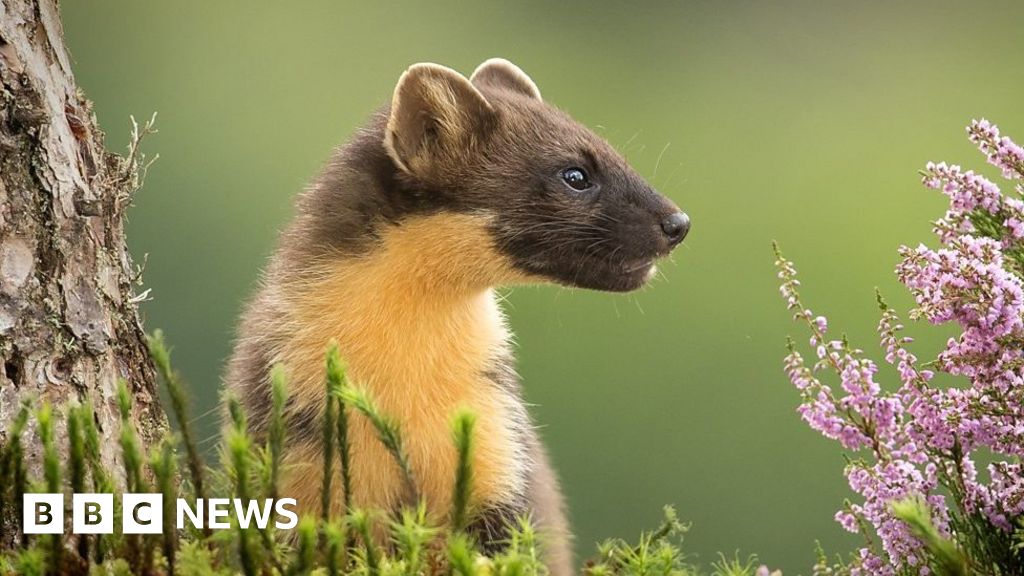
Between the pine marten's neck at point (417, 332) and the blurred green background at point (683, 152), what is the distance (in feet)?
4.02

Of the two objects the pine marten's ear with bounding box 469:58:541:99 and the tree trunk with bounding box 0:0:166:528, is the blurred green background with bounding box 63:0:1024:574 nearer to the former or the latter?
the pine marten's ear with bounding box 469:58:541:99

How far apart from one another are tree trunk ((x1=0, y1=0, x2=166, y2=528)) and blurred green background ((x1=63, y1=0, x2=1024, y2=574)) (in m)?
1.38

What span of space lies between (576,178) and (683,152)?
1613 millimetres

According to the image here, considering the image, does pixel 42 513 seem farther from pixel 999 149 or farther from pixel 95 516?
pixel 999 149

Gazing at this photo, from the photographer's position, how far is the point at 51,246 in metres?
1.83

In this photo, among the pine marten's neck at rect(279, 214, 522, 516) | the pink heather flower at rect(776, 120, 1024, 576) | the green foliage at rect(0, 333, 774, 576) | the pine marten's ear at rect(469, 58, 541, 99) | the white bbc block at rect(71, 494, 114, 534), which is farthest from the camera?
the pine marten's ear at rect(469, 58, 541, 99)

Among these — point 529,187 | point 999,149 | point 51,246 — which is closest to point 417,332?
point 529,187

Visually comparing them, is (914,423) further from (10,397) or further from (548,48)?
(548,48)

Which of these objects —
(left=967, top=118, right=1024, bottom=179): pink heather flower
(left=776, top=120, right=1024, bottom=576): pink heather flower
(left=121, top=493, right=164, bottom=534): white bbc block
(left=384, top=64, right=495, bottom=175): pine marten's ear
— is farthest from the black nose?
(left=121, top=493, right=164, bottom=534): white bbc block

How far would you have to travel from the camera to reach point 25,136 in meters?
1.82

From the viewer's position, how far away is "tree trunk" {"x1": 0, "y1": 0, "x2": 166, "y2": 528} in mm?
1781

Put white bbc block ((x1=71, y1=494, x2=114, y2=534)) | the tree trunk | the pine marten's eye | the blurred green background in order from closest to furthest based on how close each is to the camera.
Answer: white bbc block ((x1=71, y1=494, x2=114, y2=534)) < the tree trunk < the pine marten's eye < the blurred green background

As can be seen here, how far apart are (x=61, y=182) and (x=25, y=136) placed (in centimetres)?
9

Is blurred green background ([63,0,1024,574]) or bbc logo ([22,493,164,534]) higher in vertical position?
blurred green background ([63,0,1024,574])
